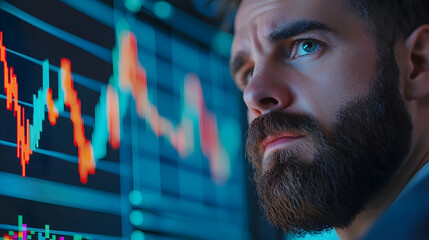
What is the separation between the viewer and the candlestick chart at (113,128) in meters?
1.06

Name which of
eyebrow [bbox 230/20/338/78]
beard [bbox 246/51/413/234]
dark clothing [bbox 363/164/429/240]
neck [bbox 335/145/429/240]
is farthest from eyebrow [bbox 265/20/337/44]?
dark clothing [bbox 363/164/429/240]

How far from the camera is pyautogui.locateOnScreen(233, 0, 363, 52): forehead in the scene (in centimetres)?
124

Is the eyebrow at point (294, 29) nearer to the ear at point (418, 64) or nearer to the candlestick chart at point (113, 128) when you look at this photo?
the ear at point (418, 64)

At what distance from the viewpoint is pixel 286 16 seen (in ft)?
4.20

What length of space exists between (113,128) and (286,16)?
482 mm

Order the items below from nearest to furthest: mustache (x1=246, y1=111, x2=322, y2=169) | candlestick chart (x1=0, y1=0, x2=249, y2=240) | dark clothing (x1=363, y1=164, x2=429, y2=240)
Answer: dark clothing (x1=363, y1=164, x2=429, y2=240) → candlestick chart (x1=0, y1=0, x2=249, y2=240) → mustache (x1=246, y1=111, x2=322, y2=169)

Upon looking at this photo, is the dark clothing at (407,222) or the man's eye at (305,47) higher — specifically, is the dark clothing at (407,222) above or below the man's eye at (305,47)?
below

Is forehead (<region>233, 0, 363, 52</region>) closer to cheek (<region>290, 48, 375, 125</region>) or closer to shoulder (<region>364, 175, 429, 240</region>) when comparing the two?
cheek (<region>290, 48, 375, 125</region>)

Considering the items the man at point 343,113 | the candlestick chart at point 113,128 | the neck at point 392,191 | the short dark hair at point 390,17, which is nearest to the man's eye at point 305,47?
the man at point 343,113

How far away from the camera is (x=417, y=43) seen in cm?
126

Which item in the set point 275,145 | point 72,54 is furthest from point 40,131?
point 275,145

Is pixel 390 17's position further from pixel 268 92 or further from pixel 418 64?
pixel 268 92

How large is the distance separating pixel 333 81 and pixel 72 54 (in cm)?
57

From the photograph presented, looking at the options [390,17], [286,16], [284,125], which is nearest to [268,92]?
[284,125]
